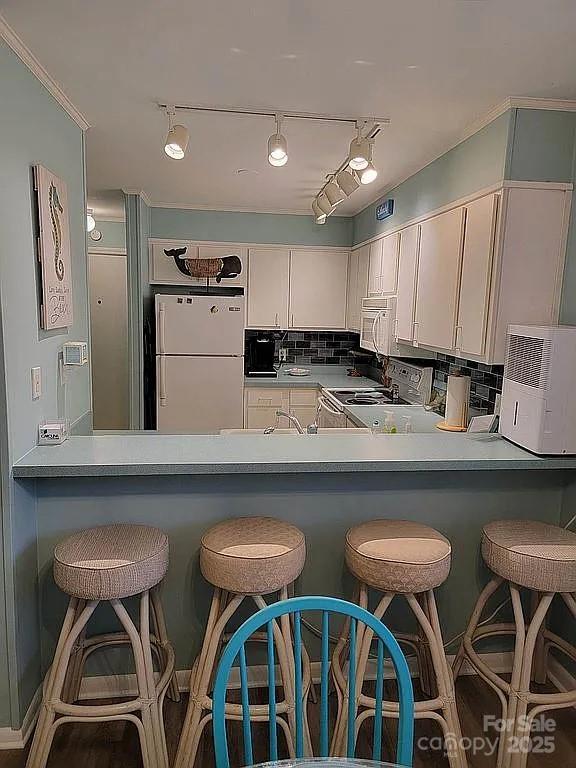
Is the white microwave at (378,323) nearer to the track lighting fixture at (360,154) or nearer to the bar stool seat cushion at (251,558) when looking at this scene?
the track lighting fixture at (360,154)

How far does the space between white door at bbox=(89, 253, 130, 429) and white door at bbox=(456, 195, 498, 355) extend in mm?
3514

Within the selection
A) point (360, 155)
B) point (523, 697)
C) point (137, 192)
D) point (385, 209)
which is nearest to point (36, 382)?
point (360, 155)

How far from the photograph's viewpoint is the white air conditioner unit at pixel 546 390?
2045 millimetres

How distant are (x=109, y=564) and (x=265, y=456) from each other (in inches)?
25.2

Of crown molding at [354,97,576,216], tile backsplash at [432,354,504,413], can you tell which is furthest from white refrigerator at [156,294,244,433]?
crown molding at [354,97,576,216]

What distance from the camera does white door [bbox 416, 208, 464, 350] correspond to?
9.25 feet

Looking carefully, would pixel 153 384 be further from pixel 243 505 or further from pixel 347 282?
→ pixel 243 505

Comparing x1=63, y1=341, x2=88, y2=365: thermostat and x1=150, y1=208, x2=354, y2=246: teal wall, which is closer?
x1=63, y1=341, x2=88, y2=365: thermostat

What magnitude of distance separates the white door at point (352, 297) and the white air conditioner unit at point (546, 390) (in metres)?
2.73

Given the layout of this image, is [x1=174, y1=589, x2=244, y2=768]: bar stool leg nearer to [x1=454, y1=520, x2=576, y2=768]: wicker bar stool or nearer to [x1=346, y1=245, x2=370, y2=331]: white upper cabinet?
[x1=454, y1=520, x2=576, y2=768]: wicker bar stool

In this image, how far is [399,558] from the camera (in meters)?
1.77

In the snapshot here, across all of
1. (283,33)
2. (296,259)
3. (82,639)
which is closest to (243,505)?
(82,639)

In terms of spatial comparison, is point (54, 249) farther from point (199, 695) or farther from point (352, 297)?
point (352, 297)

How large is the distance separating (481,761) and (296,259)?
13.2 ft
